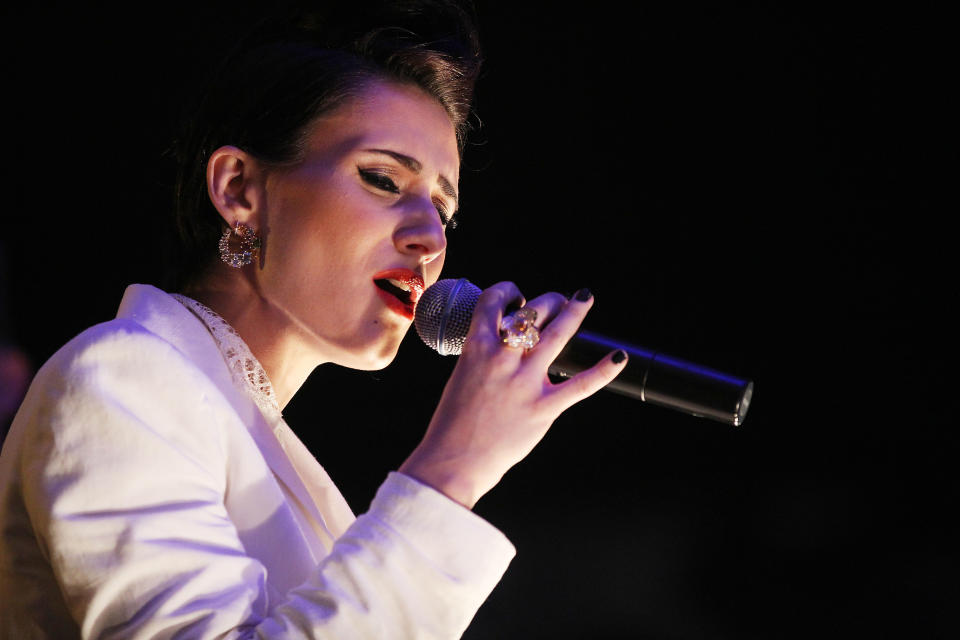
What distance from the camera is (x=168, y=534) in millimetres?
908

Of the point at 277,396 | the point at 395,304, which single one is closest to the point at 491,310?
the point at 395,304

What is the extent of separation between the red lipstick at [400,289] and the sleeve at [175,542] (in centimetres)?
47

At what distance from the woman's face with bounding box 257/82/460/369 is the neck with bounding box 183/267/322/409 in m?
0.02

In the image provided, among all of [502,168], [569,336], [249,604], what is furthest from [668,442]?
[249,604]

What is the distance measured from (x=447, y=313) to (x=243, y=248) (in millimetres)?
433

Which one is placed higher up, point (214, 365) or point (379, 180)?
point (379, 180)

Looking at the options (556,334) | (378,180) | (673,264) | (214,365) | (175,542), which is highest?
(673,264)

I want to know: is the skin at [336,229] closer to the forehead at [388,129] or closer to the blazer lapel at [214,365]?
the forehead at [388,129]

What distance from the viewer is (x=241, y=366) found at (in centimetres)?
135

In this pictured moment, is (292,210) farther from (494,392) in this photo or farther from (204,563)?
(204,563)

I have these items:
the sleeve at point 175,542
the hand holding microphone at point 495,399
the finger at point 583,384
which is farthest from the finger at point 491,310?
the sleeve at point 175,542

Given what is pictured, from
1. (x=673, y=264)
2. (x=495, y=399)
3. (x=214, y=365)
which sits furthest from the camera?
(x=673, y=264)

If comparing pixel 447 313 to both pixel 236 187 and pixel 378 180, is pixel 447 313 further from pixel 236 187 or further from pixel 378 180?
pixel 236 187

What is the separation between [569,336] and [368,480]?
5.31 feet
